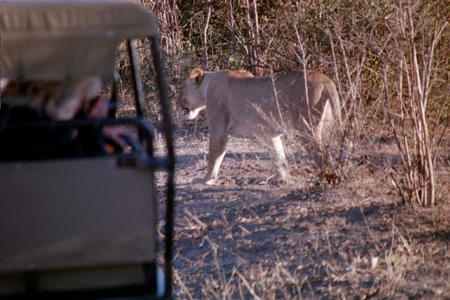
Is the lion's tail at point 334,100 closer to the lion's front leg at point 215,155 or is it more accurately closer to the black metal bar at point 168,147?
the lion's front leg at point 215,155

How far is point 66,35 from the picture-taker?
2656 mm

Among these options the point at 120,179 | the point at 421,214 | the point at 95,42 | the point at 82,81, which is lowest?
the point at 421,214

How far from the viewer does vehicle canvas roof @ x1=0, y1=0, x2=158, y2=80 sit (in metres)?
2.63

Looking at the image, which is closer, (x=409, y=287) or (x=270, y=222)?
(x=409, y=287)

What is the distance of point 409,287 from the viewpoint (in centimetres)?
404

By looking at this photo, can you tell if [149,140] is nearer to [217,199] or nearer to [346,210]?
[346,210]

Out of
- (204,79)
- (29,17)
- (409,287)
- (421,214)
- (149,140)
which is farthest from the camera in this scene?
(204,79)

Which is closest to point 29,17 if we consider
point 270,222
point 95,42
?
point 95,42

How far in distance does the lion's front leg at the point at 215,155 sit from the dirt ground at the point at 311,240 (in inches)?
7.7

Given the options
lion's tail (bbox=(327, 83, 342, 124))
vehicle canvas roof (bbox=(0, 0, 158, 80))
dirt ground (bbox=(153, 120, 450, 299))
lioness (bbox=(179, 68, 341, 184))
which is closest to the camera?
vehicle canvas roof (bbox=(0, 0, 158, 80))

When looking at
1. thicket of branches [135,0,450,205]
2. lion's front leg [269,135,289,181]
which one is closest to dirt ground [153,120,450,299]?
lion's front leg [269,135,289,181]

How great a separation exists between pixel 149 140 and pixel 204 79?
477cm

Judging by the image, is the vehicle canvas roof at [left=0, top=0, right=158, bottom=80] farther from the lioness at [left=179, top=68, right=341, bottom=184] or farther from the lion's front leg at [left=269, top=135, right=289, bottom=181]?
the lion's front leg at [left=269, top=135, right=289, bottom=181]

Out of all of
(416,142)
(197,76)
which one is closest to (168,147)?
(416,142)
